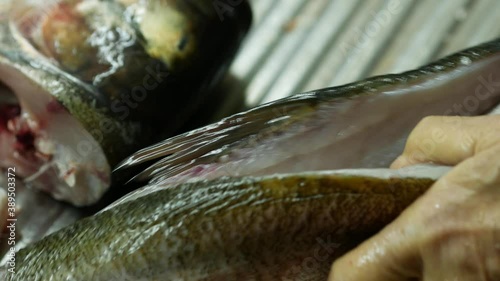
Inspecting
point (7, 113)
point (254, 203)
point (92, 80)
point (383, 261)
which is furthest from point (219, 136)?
point (7, 113)

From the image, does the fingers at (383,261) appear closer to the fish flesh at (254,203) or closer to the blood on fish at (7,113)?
the fish flesh at (254,203)

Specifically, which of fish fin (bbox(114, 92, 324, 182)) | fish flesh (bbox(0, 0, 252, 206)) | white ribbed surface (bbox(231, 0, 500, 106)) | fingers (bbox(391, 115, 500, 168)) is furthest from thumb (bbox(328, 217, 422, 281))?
white ribbed surface (bbox(231, 0, 500, 106))

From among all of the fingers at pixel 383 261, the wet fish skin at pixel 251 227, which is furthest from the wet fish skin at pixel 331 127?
the fingers at pixel 383 261

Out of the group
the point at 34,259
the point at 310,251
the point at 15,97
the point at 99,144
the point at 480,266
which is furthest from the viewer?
the point at 15,97

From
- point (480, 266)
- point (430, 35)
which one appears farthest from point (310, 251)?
point (430, 35)

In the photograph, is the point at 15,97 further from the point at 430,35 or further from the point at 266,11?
the point at 430,35

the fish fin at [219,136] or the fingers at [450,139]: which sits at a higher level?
the fish fin at [219,136]

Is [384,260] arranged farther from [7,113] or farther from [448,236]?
[7,113]
